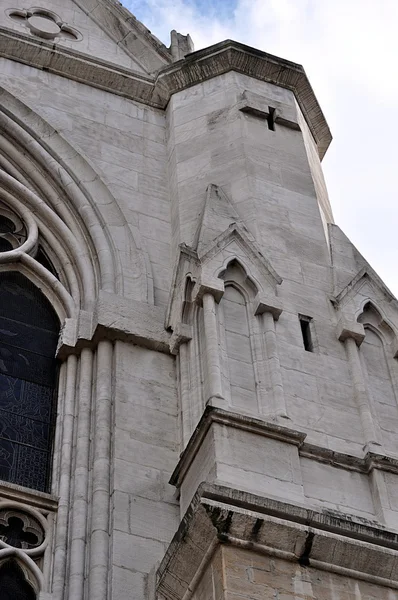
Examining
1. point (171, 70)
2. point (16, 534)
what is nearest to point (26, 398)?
point (16, 534)

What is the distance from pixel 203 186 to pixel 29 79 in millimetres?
2946

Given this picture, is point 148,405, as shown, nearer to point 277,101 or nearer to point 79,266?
point 79,266

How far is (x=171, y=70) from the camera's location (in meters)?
16.9

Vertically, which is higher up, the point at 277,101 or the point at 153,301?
the point at 277,101

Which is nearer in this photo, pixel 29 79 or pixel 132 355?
pixel 132 355

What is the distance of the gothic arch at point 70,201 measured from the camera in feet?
44.4

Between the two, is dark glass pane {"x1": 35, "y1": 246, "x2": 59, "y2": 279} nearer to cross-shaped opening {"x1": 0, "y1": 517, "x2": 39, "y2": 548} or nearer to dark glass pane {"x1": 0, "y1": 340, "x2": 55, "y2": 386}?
dark glass pane {"x1": 0, "y1": 340, "x2": 55, "y2": 386}

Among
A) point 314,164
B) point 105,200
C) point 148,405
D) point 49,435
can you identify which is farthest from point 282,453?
point 314,164

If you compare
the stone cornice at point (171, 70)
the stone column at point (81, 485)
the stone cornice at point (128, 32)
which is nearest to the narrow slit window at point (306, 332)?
the stone column at point (81, 485)

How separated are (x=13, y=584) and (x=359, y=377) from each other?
12.0ft

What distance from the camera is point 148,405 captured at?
467 inches

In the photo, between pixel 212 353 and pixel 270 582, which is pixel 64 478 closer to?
pixel 212 353

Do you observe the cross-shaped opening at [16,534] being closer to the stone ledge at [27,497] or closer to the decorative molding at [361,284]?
the stone ledge at [27,497]

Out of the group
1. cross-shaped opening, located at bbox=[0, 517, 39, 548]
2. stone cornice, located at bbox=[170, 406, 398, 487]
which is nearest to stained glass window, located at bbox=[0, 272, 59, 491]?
cross-shaped opening, located at bbox=[0, 517, 39, 548]
